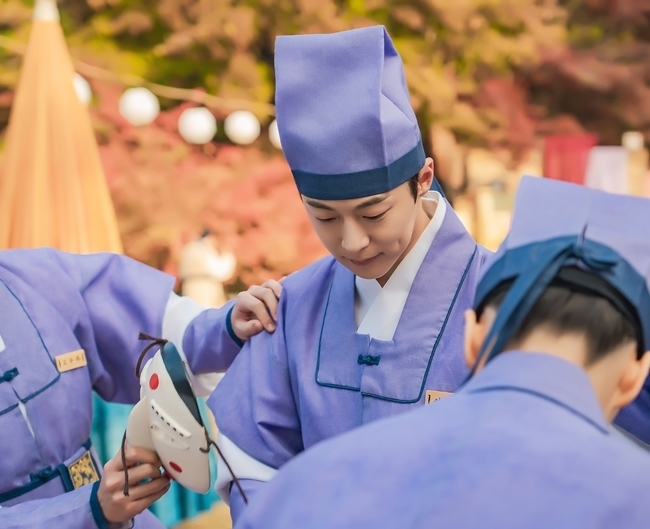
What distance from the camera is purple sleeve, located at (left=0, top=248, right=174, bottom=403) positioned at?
1.70 metres

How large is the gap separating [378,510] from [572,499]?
0.17 m

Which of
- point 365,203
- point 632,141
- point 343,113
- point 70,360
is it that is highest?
point 343,113

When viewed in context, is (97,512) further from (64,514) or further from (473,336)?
(473,336)

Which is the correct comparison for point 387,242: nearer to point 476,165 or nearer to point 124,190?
point 124,190

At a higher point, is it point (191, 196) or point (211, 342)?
point (211, 342)

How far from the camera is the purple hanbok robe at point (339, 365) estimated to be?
1.29 m

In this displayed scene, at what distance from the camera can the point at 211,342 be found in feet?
5.39

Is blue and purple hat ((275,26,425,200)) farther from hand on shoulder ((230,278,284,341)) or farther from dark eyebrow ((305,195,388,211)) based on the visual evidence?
hand on shoulder ((230,278,284,341))

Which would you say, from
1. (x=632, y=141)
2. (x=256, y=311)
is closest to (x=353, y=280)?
(x=256, y=311)

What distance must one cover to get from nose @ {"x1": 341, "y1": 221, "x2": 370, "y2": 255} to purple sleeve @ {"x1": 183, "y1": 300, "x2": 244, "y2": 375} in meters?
0.40

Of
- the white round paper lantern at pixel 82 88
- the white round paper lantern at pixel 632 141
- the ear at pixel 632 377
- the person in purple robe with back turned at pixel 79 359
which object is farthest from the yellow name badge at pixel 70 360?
the white round paper lantern at pixel 632 141

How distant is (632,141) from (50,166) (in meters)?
3.66

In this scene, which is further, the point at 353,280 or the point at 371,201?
the point at 353,280

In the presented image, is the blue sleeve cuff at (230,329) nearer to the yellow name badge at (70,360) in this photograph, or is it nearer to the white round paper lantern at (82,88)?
the yellow name badge at (70,360)
